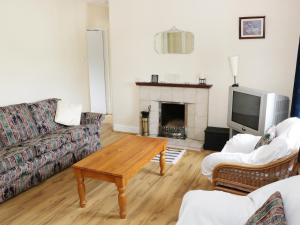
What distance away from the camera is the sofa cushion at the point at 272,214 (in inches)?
51.2

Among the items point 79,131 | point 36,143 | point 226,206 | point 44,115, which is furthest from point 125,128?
point 226,206

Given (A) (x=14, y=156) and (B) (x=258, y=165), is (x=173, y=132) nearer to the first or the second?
(B) (x=258, y=165)

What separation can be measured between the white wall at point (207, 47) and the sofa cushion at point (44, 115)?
1465 millimetres

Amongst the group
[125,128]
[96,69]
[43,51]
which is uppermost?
[43,51]

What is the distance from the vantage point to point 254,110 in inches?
138

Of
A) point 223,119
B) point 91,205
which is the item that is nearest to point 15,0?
point 91,205

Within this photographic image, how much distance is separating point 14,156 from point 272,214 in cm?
263

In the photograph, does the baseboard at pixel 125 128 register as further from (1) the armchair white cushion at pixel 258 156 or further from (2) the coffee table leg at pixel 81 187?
(1) the armchair white cushion at pixel 258 156

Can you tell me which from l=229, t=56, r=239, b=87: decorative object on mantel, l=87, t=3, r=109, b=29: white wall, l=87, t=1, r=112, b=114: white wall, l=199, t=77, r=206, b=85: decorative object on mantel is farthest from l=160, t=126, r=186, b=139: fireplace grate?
l=87, t=3, r=109, b=29: white wall

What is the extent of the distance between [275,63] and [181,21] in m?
1.60

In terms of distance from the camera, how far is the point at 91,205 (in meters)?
2.86

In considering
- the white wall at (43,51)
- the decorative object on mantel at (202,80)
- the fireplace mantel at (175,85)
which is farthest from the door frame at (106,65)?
the decorative object on mantel at (202,80)

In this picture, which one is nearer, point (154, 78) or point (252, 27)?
point (252, 27)

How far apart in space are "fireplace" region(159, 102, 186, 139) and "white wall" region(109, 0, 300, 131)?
50 centimetres
